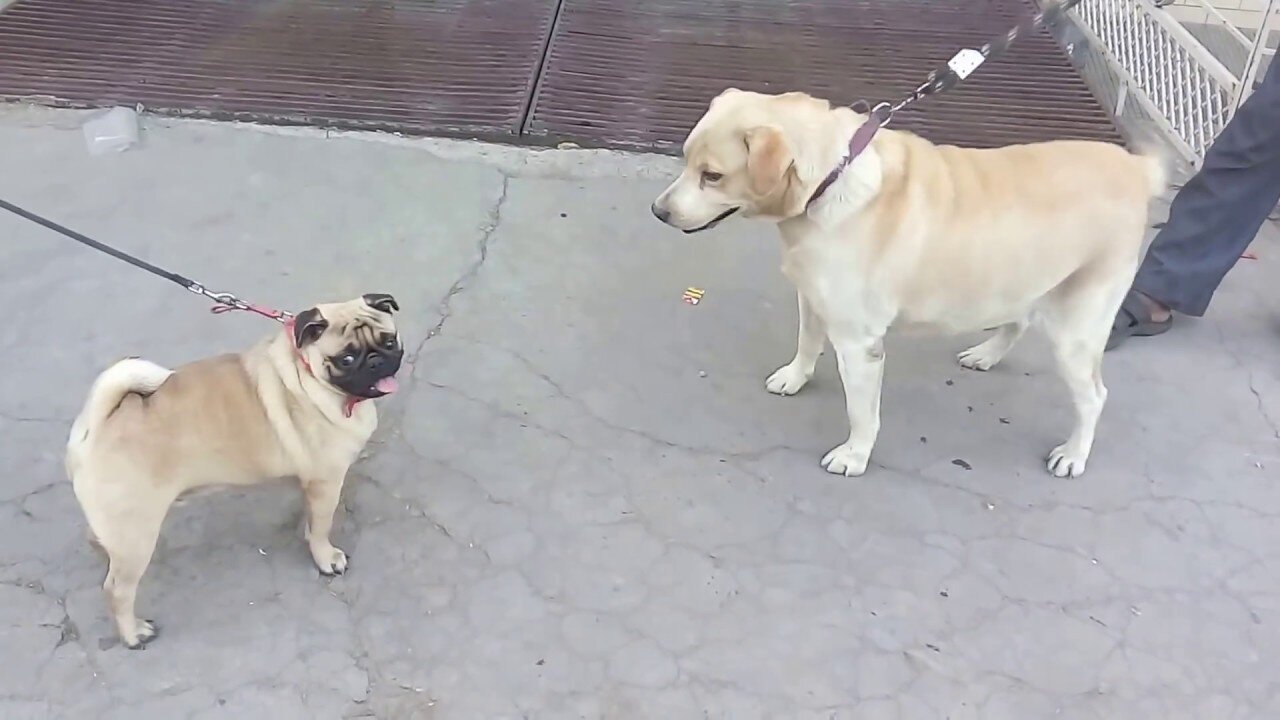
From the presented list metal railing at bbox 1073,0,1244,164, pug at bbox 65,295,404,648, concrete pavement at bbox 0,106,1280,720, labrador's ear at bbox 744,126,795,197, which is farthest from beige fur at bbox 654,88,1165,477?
metal railing at bbox 1073,0,1244,164

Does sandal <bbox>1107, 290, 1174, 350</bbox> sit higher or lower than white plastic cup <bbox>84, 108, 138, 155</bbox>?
lower

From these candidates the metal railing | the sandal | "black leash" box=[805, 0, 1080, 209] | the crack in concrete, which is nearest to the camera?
"black leash" box=[805, 0, 1080, 209]

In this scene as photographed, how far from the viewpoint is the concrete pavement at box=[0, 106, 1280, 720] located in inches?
97.6

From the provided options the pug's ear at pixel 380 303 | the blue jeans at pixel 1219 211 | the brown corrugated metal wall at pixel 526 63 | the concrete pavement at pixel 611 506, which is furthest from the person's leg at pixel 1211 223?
the pug's ear at pixel 380 303

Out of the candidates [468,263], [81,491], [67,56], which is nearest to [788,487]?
[468,263]

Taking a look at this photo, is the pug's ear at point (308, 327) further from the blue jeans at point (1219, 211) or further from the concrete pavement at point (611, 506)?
the blue jeans at point (1219, 211)

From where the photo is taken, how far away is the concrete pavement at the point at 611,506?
2.48 metres

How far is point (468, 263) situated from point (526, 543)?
54.8 inches

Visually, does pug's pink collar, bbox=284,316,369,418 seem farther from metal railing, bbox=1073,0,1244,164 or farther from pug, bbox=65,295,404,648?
metal railing, bbox=1073,0,1244,164

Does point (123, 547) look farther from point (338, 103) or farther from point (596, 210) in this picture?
point (338, 103)

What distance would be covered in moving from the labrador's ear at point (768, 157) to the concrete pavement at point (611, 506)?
0.98 metres

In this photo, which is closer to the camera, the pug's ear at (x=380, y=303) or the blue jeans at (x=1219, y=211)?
the pug's ear at (x=380, y=303)

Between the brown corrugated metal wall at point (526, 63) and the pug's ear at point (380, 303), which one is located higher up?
the pug's ear at point (380, 303)

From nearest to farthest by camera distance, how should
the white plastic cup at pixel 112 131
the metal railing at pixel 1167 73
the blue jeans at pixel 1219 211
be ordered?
the blue jeans at pixel 1219 211 → the white plastic cup at pixel 112 131 → the metal railing at pixel 1167 73
